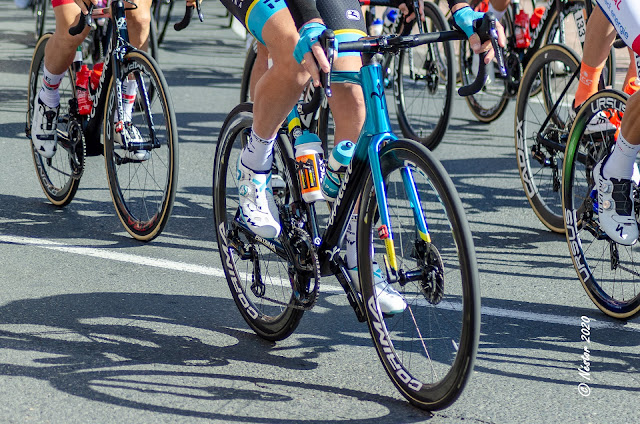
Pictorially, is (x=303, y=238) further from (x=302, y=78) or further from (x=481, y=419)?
(x=481, y=419)

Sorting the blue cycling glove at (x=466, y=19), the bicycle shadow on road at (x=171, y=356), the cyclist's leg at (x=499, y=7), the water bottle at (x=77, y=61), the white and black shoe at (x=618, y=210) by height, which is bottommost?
the bicycle shadow on road at (x=171, y=356)

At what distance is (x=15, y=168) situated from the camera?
671 cm

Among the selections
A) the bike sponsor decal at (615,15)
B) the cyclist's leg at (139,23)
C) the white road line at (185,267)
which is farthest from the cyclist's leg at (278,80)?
the cyclist's leg at (139,23)

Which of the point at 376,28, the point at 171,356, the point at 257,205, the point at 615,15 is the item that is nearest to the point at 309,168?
the point at 257,205

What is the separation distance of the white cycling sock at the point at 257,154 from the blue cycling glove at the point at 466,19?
3.09ft

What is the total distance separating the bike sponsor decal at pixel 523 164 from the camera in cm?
571

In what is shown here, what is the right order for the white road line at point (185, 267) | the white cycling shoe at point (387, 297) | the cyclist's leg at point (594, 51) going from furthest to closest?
1. the cyclist's leg at point (594, 51)
2. the white road line at point (185, 267)
3. the white cycling shoe at point (387, 297)

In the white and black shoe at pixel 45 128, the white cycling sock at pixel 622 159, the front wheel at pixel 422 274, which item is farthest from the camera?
the white and black shoe at pixel 45 128

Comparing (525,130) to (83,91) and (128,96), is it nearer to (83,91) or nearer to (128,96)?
(128,96)

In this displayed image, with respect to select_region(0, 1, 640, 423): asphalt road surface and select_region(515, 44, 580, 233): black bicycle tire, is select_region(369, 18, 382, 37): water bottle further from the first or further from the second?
select_region(515, 44, 580, 233): black bicycle tire

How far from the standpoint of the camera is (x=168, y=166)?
5.18m

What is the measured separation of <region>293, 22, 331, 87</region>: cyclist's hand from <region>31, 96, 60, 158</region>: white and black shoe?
289 centimetres

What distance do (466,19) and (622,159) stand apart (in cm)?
121

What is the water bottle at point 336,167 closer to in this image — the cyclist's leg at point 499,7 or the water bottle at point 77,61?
the water bottle at point 77,61
